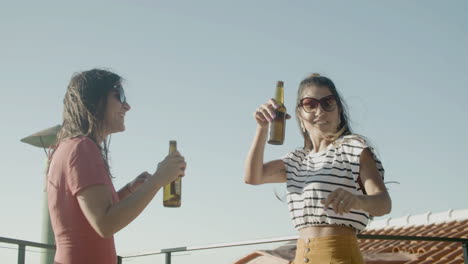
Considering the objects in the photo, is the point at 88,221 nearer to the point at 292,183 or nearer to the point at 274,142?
the point at 292,183

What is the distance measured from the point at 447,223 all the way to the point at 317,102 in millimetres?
13054

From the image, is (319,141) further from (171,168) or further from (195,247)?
(195,247)

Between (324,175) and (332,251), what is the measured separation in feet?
0.97

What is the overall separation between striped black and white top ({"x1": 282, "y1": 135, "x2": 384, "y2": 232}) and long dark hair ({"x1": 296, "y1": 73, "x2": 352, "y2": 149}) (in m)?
Result: 0.11

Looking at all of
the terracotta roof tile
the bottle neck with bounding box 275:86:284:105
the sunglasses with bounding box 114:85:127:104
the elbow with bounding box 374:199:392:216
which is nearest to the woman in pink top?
the sunglasses with bounding box 114:85:127:104

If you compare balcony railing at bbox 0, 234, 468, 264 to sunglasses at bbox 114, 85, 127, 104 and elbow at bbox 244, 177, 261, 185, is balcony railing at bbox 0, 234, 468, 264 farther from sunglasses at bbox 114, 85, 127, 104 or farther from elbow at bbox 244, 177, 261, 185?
sunglasses at bbox 114, 85, 127, 104

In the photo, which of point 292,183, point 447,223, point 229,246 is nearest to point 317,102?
point 292,183

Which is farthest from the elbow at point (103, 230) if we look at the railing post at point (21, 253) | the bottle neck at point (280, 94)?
the railing post at point (21, 253)

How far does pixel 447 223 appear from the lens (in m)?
14.6

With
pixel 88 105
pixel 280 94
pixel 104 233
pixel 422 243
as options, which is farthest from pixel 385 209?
pixel 422 243

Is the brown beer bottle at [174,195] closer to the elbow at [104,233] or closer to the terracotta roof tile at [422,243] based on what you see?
the elbow at [104,233]

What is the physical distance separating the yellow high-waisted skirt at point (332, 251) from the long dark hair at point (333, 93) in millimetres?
453

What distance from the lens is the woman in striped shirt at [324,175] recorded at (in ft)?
7.60

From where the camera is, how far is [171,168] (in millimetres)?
2178
